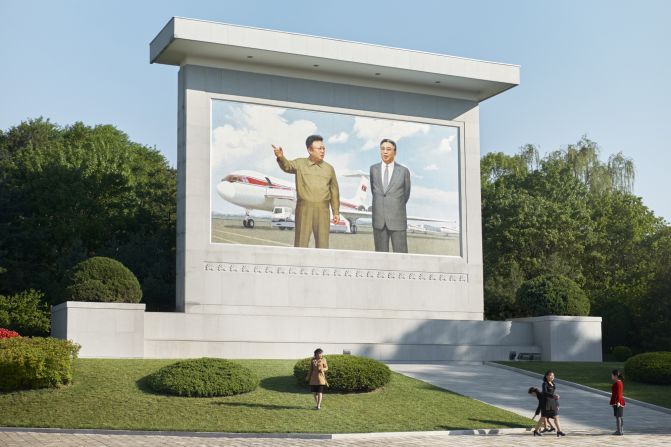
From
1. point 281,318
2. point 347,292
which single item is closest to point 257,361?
point 281,318

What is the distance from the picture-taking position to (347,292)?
3247 cm

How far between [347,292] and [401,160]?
217 inches

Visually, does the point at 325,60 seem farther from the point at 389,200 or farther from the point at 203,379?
the point at 203,379

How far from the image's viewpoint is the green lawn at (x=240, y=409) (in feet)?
63.9

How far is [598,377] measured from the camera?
28125mm

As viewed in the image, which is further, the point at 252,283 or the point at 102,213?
the point at 102,213

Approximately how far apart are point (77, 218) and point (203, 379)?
2291 centimetres

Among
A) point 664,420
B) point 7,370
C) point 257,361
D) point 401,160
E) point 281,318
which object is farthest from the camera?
point 401,160

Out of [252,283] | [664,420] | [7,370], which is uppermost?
[252,283]

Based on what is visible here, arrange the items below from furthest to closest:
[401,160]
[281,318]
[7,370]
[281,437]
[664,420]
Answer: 1. [401,160]
2. [281,318]
3. [664,420]
4. [7,370]
5. [281,437]

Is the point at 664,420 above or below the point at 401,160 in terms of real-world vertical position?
below

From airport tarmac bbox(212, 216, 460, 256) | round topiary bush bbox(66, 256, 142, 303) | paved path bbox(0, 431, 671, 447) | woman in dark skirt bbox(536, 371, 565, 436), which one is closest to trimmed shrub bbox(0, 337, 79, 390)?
paved path bbox(0, 431, 671, 447)

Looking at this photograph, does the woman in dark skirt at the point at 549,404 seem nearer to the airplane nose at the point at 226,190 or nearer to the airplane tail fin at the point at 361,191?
the airplane tail fin at the point at 361,191

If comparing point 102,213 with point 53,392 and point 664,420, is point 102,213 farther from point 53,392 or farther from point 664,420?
point 664,420
